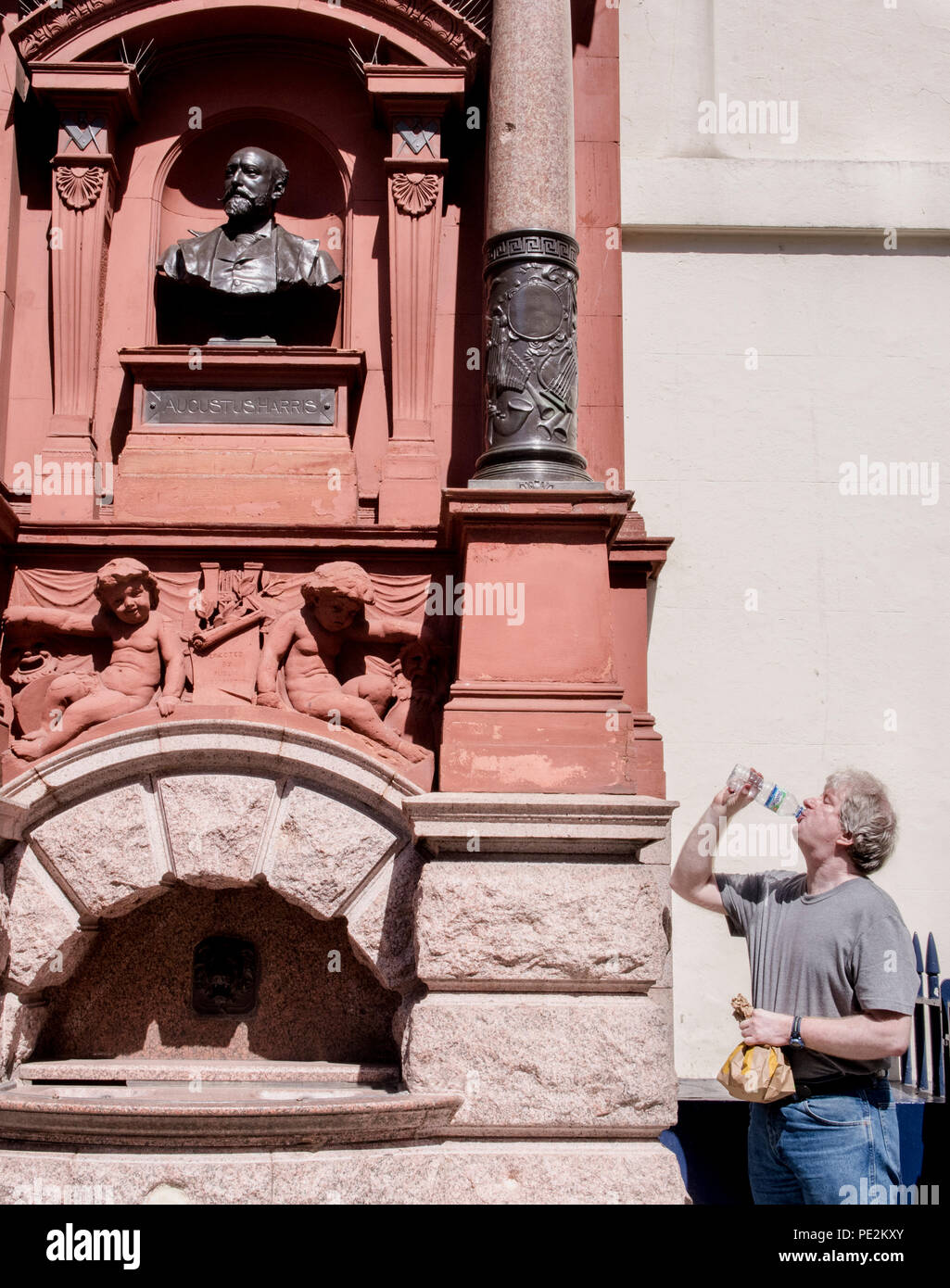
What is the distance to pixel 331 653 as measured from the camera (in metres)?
6.86

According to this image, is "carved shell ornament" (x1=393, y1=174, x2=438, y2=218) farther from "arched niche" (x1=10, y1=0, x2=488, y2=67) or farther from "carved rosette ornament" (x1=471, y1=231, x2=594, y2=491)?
"carved rosette ornament" (x1=471, y1=231, x2=594, y2=491)

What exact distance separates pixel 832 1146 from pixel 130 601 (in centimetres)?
422

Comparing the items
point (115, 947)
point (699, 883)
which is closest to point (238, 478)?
point (115, 947)

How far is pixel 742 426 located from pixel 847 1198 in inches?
208

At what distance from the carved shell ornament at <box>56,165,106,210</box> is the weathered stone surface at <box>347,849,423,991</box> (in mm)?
4424

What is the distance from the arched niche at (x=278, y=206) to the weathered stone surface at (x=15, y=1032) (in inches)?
162

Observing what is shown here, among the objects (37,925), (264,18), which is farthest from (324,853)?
(264,18)

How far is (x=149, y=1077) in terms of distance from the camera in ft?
21.0

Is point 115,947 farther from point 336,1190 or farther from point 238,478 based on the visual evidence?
point 238,478

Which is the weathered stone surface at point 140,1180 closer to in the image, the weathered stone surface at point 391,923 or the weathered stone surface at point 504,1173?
the weathered stone surface at point 504,1173

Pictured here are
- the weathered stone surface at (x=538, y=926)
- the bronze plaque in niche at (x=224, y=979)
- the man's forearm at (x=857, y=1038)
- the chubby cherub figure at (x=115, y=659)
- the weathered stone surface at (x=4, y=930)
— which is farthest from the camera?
the bronze plaque in niche at (x=224, y=979)

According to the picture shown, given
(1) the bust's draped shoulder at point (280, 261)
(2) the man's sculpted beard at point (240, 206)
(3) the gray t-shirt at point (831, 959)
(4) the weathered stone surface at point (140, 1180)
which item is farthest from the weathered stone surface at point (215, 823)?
(2) the man's sculpted beard at point (240, 206)

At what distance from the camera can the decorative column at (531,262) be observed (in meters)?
6.78

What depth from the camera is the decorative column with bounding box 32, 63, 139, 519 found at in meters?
7.60
